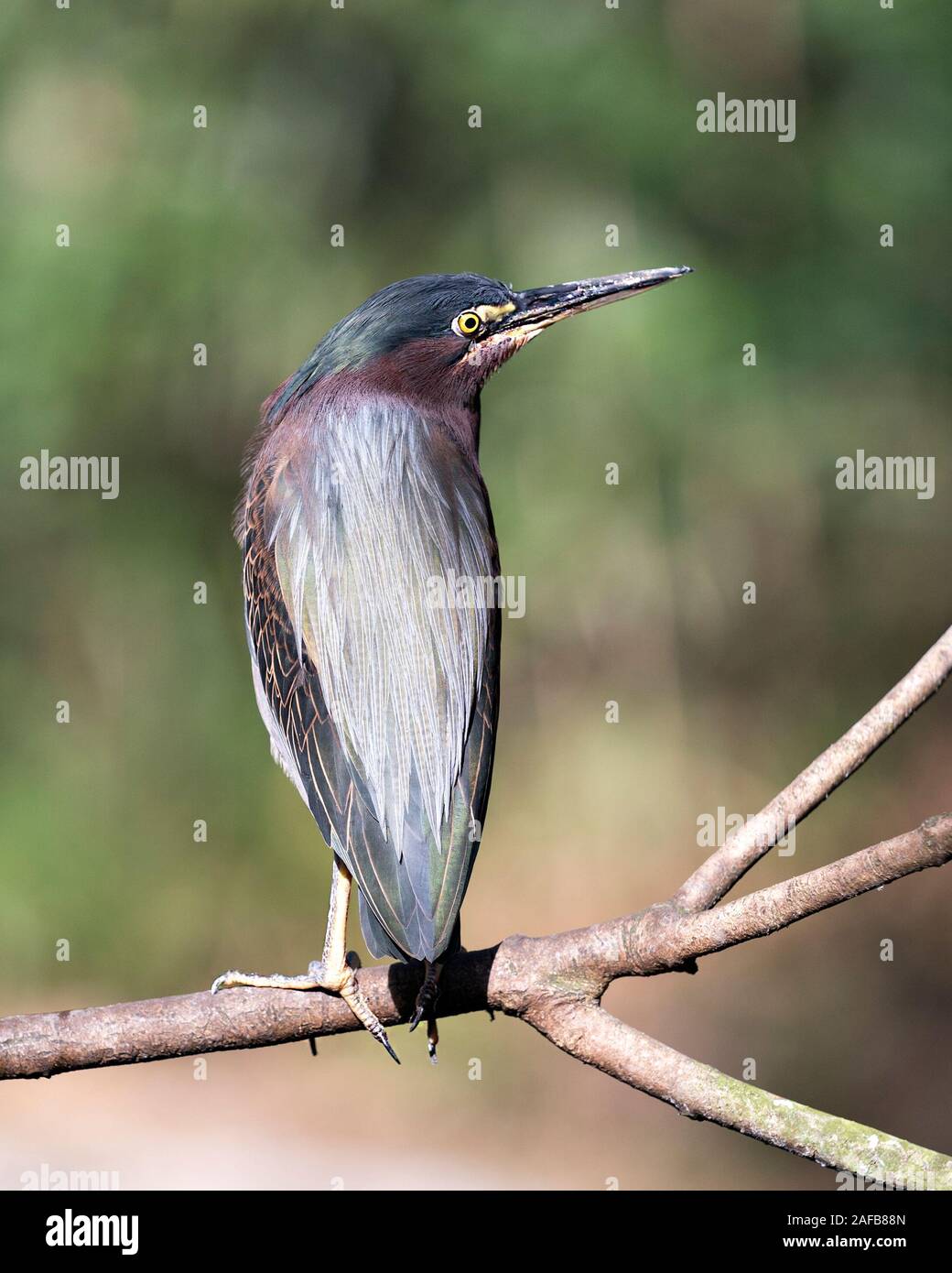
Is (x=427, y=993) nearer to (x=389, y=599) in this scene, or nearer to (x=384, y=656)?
(x=384, y=656)

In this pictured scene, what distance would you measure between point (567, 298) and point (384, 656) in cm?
114

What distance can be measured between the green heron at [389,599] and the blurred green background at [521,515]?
3.45 metres

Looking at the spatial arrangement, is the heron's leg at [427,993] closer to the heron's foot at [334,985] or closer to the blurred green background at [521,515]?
the heron's foot at [334,985]

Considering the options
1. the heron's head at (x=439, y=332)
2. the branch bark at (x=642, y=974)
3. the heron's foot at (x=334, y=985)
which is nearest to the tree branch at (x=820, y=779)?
the branch bark at (x=642, y=974)

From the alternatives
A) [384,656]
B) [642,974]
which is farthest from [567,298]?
[642,974]

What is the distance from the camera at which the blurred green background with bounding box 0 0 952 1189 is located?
6934 mm

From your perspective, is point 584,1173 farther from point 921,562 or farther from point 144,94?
point 144,94

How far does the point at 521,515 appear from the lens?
7012mm

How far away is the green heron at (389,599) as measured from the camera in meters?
2.70

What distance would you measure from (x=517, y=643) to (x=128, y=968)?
2894 millimetres

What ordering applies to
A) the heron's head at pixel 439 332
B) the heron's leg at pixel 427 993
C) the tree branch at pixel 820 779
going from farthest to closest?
the heron's head at pixel 439 332 < the heron's leg at pixel 427 993 < the tree branch at pixel 820 779

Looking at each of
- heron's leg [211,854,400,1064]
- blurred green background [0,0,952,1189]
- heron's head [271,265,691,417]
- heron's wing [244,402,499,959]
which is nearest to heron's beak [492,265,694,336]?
heron's head [271,265,691,417]

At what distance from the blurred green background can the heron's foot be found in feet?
14.4

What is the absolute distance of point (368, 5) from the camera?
276 inches
